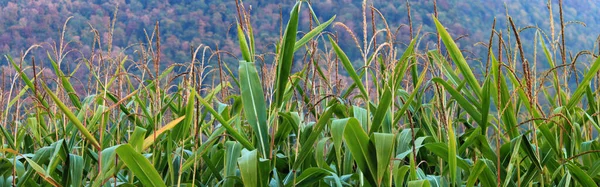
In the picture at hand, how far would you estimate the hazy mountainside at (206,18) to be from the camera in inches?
797

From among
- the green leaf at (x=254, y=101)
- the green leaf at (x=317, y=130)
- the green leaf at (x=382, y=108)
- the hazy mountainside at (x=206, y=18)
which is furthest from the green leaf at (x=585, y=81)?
the hazy mountainside at (x=206, y=18)

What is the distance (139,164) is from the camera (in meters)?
1.53

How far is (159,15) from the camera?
24.8 meters

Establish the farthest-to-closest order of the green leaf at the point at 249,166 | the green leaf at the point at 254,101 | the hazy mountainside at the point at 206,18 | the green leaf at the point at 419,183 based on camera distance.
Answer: the hazy mountainside at the point at 206,18, the green leaf at the point at 254,101, the green leaf at the point at 249,166, the green leaf at the point at 419,183

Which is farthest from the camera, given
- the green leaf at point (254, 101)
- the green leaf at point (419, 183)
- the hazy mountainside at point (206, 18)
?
the hazy mountainside at point (206, 18)

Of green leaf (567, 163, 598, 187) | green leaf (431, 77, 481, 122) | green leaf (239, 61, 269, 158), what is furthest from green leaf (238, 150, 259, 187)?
green leaf (567, 163, 598, 187)

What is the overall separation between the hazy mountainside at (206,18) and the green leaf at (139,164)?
17.1 metres

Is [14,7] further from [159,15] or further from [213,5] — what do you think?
[213,5]

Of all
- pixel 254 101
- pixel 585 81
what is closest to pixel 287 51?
pixel 254 101

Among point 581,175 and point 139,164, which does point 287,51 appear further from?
point 581,175

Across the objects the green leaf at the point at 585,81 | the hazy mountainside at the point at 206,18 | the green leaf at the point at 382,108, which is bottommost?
the hazy mountainside at the point at 206,18

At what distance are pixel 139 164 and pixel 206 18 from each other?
22248mm

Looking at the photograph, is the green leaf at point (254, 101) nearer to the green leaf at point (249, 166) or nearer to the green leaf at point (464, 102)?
the green leaf at point (249, 166)

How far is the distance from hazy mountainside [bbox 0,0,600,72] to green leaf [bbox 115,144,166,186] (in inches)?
671
